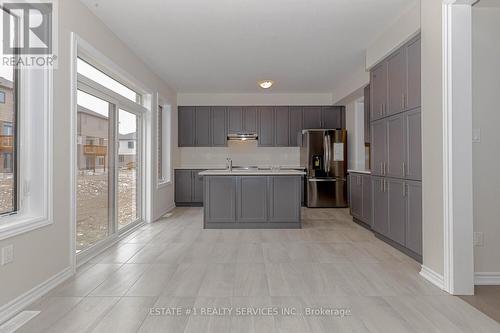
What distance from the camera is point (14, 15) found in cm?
267

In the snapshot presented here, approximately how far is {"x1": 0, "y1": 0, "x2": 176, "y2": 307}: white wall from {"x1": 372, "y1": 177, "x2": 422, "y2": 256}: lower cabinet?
3471 mm

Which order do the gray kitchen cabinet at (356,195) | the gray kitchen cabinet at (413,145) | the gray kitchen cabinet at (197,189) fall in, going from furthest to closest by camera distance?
the gray kitchen cabinet at (197,189) → the gray kitchen cabinet at (356,195) → the gray kitchen cabinet at (413,145)

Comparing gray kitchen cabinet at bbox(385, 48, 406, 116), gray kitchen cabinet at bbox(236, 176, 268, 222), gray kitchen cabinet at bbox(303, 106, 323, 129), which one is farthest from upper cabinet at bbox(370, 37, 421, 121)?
gray kitchen cabinet at bbox(303, 106, 323, 129)

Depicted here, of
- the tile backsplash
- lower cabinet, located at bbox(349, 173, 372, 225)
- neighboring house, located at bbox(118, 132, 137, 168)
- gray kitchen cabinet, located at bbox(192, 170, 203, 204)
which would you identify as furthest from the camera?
the tile backsplash

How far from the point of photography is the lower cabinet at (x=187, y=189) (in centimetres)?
793

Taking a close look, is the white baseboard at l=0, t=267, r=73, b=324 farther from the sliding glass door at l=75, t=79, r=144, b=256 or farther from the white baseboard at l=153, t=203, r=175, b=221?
the white baseboard at l=153, t=203, r=175, b=221

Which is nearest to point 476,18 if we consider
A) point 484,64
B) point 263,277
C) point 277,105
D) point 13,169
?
point 484,64

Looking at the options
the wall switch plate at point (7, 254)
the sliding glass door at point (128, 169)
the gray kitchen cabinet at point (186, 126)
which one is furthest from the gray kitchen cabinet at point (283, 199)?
the wall switch plate at point (7, 254)

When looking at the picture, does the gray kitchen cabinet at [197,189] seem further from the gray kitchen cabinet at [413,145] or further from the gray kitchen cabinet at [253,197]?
the gray kitchen cabinet at [413,145]

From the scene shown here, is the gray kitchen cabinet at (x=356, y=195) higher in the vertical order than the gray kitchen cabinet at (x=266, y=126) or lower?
lower

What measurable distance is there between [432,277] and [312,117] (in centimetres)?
555

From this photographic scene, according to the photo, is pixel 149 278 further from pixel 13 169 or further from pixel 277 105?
pixel 277 105

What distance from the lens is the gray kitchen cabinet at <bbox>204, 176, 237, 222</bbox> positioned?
5.40m

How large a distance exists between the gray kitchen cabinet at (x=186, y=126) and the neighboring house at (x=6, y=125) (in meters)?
5.45
